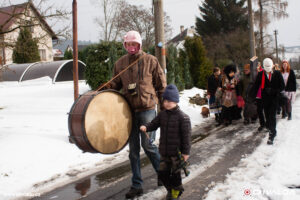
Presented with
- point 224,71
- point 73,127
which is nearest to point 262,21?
point 224,71

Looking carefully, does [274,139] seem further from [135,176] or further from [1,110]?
[1,110]

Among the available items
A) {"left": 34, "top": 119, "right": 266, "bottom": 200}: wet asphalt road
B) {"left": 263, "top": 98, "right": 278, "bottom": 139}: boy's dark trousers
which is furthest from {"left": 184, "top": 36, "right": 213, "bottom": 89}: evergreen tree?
{"left": 263, "top": 98, "right": 278, "bottom": 139}: boy's dark trousers

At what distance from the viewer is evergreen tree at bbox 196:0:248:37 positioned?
130 ft

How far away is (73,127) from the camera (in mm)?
3570

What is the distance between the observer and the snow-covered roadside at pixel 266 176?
372 cm

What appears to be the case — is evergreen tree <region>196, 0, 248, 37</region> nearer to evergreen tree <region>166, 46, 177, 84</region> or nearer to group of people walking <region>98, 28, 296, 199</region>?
evergreen tree <region>166, 46, 177, 84</region>

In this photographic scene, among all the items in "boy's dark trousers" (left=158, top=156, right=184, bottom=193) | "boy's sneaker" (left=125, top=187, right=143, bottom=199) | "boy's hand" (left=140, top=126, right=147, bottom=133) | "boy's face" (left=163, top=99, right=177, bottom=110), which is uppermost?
"boy's face" (left=163, top=99, right=177, bottom=110)

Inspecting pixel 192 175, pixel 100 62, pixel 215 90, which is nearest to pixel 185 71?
pixel 100 62

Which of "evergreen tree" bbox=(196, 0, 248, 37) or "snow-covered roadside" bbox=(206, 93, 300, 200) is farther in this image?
"evergreen tree" bbox=(196, 0, 248, 37)

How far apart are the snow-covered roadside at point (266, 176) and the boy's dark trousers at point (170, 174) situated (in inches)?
17.4

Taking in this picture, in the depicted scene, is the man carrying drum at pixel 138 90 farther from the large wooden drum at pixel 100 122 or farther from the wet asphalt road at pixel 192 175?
the wet asphalt road at pixel 192 175

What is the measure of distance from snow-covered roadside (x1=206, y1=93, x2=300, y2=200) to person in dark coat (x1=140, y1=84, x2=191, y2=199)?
1.62 feet

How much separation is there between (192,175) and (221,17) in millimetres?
38955

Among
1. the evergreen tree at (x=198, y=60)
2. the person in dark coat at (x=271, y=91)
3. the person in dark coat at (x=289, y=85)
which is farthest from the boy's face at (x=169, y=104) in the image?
the evergreen tree at (x=198, y=60)
